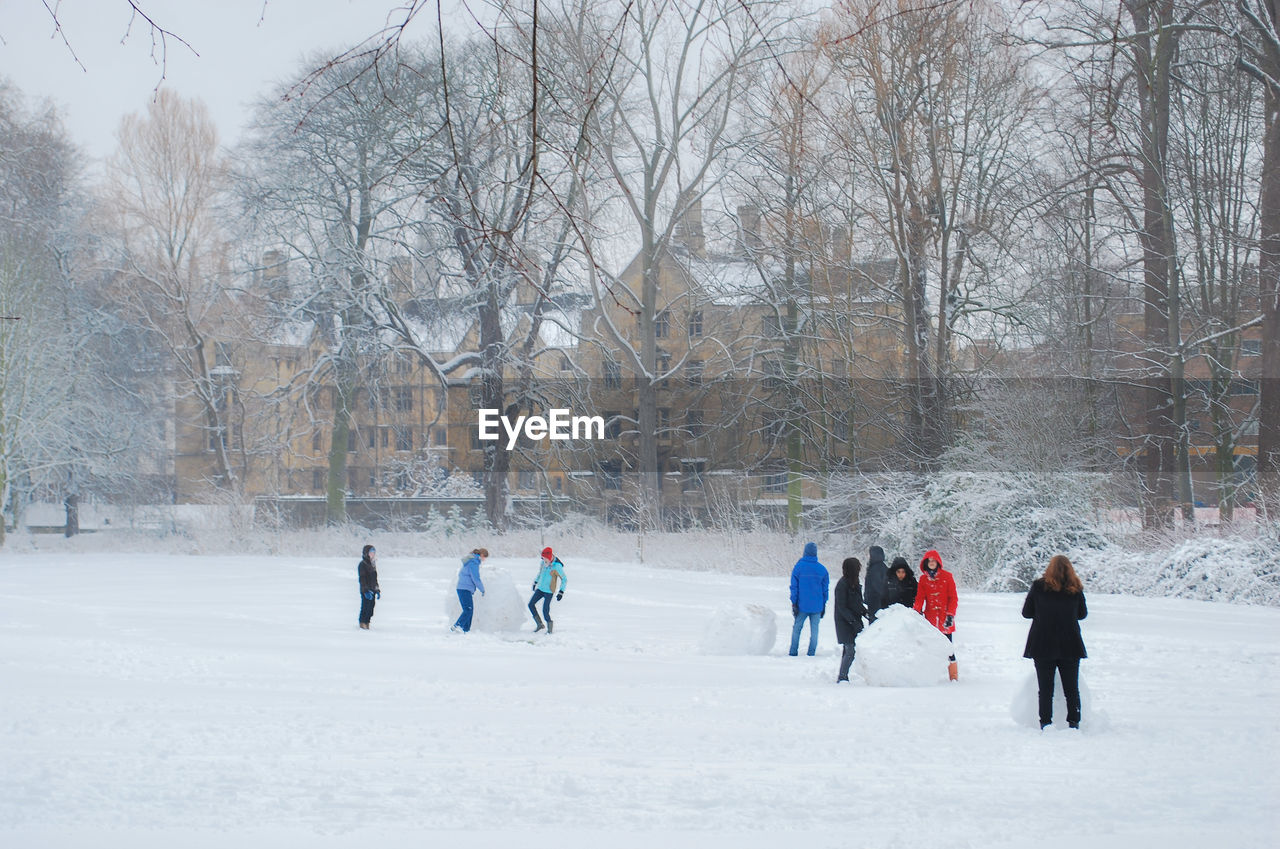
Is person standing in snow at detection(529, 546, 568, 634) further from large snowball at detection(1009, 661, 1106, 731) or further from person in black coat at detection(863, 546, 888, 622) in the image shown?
large snowball at detection(1009, 661, 1106, 731)

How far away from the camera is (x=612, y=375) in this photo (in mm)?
Result: 37156

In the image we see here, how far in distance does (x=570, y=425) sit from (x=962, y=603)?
17.9 m

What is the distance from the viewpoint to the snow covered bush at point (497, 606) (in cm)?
1680

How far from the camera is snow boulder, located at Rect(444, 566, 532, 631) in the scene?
16.8 m

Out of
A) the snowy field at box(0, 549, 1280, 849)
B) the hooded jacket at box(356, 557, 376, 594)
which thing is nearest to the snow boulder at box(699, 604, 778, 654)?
the snowy field at box(0, 549, 1280, 849)

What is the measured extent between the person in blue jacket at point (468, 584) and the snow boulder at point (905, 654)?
619 centimetres

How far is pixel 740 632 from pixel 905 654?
301 centimetres

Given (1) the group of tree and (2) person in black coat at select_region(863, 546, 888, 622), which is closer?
(2) person in black coat at select_region(863, 546, 888, 622)

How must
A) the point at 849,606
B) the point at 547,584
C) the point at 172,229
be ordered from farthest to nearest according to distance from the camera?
the point at 172,229 → the point at 547,584 → the point at 849,606

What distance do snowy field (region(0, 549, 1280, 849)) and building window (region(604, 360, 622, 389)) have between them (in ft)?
65.2

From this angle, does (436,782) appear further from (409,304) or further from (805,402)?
(409,304)

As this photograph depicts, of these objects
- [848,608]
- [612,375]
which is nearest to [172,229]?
[612,375]

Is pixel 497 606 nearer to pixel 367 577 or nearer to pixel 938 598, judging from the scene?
pixel 367 577

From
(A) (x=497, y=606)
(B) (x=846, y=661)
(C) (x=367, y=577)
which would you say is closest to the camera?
(B) (x=846, y=661)
